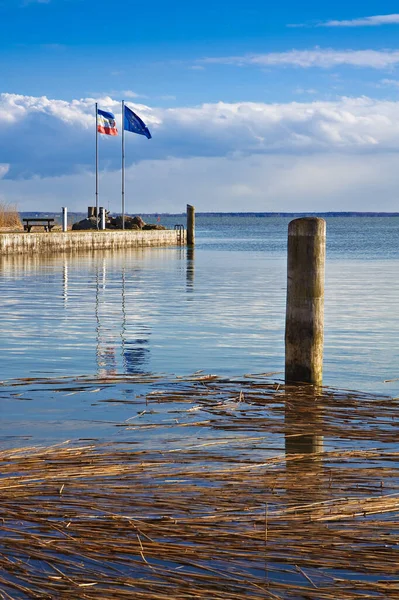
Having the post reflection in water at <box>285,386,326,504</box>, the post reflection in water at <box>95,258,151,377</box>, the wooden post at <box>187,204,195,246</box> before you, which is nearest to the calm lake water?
the post reflection in water at <box>95,258,151,377</box>

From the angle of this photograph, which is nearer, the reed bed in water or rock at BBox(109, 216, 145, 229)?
the reed bed in water

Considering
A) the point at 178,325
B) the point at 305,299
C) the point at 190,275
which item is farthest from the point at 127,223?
the point at 305,299

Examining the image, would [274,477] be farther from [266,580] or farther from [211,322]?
[211,322]

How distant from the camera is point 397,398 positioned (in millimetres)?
10383

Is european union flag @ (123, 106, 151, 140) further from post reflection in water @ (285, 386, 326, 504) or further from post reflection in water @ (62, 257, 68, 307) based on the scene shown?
post reflection in water @ (285, 386, 326, 504)

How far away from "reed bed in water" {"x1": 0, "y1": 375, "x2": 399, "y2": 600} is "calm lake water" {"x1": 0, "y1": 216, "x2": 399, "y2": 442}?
9.02ft

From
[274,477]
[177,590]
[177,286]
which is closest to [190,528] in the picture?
[177,590]

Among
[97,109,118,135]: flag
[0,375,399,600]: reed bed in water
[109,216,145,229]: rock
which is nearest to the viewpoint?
[0,375,399,600]: reed bed in water

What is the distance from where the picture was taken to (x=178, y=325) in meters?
17.9

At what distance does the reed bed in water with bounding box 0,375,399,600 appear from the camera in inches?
191

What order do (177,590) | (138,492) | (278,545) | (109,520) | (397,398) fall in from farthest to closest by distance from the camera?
(397,398)
(138,492)
(109,520)
(278,545)
(177,590)

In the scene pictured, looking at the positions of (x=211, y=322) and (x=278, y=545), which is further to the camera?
(x=211, y=322)

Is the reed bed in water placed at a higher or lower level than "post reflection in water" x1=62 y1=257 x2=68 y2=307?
higher

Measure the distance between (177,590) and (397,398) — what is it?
6103 mm
